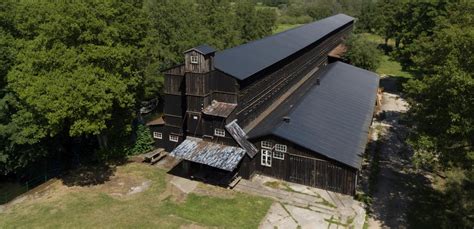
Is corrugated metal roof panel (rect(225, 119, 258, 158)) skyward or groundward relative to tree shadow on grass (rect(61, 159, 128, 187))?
skyward

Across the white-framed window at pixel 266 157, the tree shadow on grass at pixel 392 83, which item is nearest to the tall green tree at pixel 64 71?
the white-framed window at pixel 266 157

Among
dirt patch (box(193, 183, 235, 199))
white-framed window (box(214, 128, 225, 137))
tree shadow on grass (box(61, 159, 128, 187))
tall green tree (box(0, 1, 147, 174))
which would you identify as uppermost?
tall green tree (box(0, 1, 147, 174))

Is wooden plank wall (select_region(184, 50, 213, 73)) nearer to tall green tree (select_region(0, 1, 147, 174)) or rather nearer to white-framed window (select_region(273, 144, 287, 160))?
tall green tree (select_region(0, 1, 147, 174))

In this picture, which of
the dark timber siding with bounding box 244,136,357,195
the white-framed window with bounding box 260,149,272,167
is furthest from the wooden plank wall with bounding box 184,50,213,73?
the white-framed window with bounding box 260,149,272,167

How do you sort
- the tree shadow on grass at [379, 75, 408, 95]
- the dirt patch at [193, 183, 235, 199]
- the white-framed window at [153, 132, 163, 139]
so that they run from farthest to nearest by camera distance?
the tree shadow on grass at [379, 75, 408, 95]
the white-framed window at [153, 132, 163, 139]
the dirt patch at [193, 183, 235, 199]

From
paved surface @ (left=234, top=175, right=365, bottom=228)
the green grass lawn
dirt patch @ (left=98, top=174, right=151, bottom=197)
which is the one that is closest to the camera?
paved surface @ (left=234, top=175, right=365, bottom=228)

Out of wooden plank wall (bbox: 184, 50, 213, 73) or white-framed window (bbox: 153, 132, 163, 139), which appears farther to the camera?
white-framed window (bbox: 153, 132, 163, 139)

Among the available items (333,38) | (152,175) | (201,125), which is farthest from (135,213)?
(333,38)
